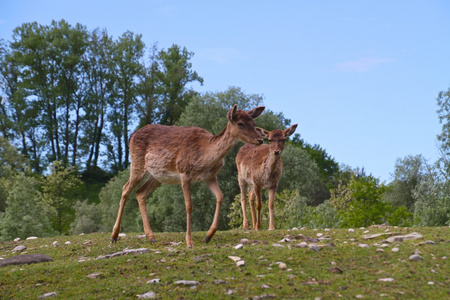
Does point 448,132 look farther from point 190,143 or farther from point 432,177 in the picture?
point 190,143

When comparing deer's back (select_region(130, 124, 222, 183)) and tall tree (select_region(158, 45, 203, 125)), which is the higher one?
tall tree (select_region(158, 45, 203, 125))

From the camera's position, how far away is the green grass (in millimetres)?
9164

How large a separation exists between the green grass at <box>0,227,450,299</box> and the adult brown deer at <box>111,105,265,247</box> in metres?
1.61

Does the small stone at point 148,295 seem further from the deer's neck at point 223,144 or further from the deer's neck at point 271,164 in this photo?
the deer's neck at point 271,164

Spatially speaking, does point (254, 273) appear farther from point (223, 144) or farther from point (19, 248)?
point (19, 248)

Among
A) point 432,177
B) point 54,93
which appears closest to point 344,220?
point 432,177

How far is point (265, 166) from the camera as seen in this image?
17391 millimetres

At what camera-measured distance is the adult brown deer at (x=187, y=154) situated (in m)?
13.0

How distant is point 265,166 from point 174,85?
187ft

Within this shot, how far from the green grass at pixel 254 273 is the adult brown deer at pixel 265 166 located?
149 inches

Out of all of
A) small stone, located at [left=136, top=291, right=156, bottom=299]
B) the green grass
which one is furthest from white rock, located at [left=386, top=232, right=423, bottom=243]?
small stone, located at [left=136, top=291, right=156, bottom=299]

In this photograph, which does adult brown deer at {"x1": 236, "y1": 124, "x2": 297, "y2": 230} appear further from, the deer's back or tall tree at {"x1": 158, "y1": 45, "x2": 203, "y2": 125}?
tall tree at {"x1": 158, "y1": 45, "x2": 203, "y2": 125}

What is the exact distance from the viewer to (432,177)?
33.2 m

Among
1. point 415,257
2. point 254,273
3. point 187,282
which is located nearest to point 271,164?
point 415,257
